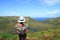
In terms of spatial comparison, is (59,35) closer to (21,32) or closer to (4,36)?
(4,36)

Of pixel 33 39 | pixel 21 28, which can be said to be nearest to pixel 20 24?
pixel 21 28

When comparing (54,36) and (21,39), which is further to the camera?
(54,36)

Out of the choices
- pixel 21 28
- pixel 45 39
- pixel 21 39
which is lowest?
pixel 45 39

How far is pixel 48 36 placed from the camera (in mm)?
13469

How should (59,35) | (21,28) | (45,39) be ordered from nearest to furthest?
(21,28)
(45,39)
(59,35)

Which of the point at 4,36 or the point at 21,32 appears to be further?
the point at 4,36

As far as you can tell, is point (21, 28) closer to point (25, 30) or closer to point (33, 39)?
point (25, 30)

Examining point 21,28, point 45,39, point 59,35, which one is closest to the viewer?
point 21,28

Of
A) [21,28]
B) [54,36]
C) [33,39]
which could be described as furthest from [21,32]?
[54,36]

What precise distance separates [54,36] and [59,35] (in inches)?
23.9

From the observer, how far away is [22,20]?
9203 millimetres

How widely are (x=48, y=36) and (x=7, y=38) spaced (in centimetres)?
306

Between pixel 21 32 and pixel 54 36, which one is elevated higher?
pixel 21 32

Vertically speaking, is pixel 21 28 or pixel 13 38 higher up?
pixel 21 28
